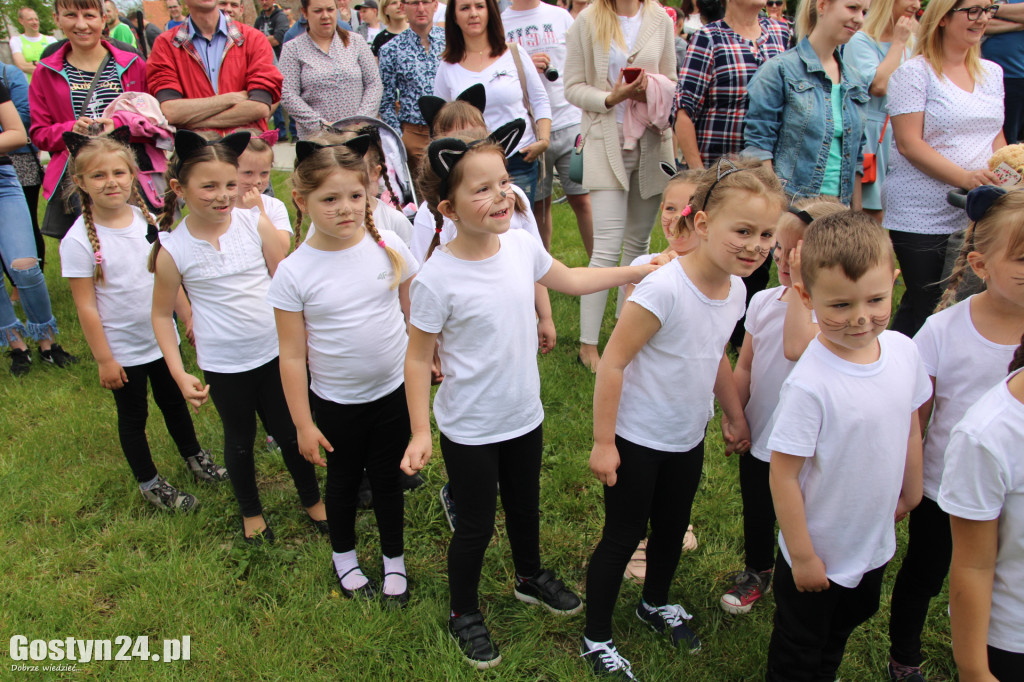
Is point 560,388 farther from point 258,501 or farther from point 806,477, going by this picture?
point 806,477

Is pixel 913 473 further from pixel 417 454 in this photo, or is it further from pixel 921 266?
pixel 921 266

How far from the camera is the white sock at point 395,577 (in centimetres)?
288

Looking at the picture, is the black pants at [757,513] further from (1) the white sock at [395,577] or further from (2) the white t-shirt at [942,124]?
(2) the white t-shirt at [942,124]

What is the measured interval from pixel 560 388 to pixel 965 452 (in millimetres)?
2862

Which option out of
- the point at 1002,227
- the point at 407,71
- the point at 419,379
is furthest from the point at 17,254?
the point at 1002,227

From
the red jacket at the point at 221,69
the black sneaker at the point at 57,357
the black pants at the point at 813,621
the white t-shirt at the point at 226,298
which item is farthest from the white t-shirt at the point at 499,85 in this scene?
the black sneaker at the point at 57,357

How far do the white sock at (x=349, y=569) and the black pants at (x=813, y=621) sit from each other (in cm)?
161

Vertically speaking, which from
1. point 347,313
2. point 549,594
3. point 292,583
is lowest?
point 292,583

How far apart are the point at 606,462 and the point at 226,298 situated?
5.92 ft

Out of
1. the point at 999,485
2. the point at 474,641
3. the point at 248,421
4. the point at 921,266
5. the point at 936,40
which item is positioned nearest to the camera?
the point at 999,485

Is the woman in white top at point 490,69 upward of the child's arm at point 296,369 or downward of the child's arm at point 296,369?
upward

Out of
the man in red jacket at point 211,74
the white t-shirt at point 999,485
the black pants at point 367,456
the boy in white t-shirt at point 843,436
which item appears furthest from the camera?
the man in red jacket at point 211,74

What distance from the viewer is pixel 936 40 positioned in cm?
346

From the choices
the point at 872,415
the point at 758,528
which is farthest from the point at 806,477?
the point at 758,528
